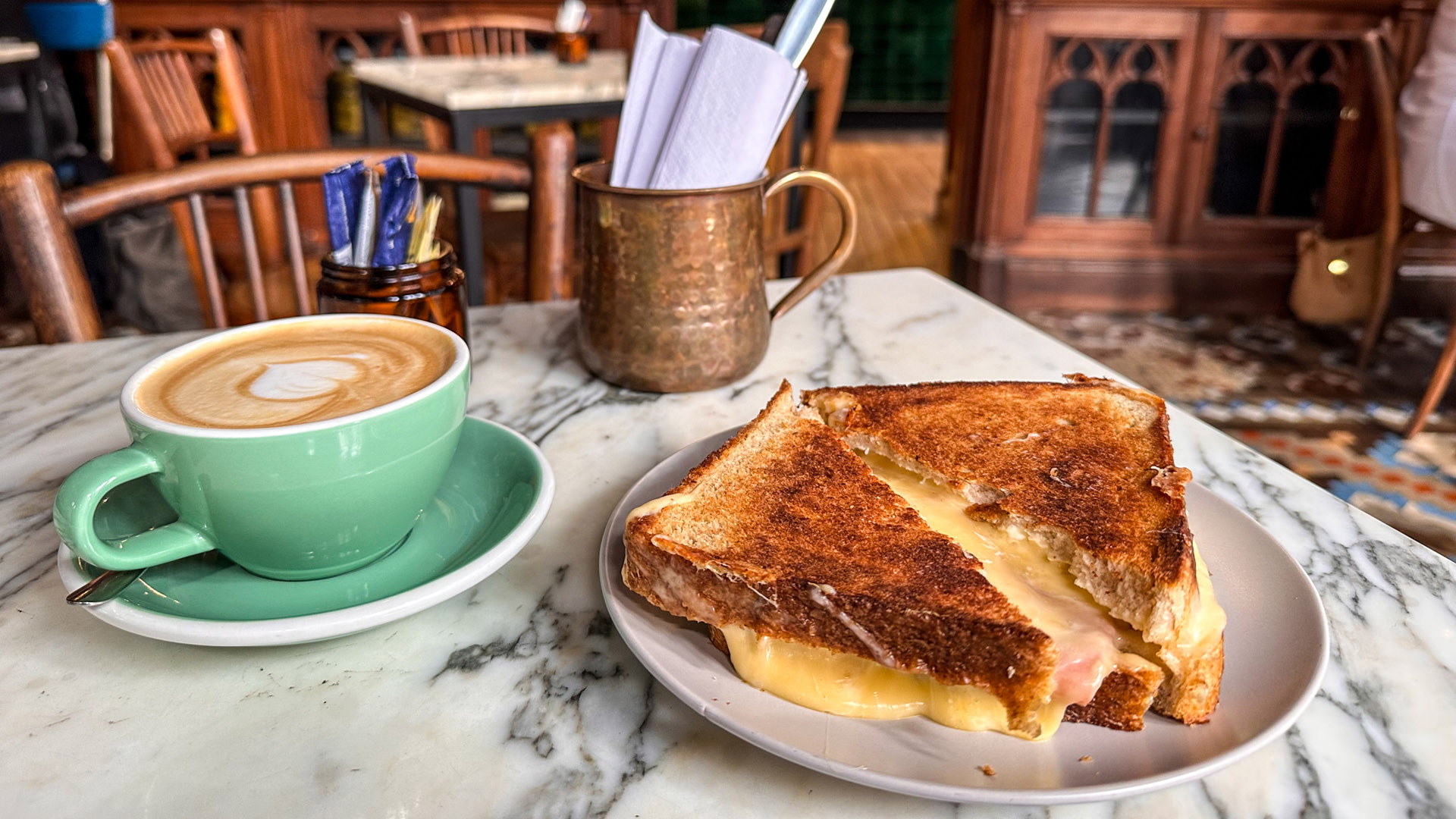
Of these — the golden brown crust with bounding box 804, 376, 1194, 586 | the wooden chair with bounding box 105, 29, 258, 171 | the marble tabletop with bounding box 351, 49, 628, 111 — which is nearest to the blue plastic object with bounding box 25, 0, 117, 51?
the marble tabletop with bounding box 351, 49, 628, 111

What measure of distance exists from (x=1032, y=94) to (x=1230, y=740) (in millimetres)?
3125

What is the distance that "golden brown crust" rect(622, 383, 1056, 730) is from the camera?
0.45 metres

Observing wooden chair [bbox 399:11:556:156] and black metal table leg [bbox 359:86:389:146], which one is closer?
black metal table leg [bbox 359:86:389:146]

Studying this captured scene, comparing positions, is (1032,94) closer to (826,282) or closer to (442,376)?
(826,282)

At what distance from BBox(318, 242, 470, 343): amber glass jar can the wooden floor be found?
255cm

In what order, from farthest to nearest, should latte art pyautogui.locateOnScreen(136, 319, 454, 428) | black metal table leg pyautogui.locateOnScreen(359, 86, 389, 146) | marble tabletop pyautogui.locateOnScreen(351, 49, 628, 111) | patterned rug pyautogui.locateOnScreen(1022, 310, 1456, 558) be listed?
1. black metal table leg pyautogui.locateOnScreen(359, 86, 389, 146)
2. marble tabletop pyautogui.locateOnScreen(351, 49, 628, 111)
3. patterned rug pyautogui.locateOnScreen(1022, 310, 1456, 558)
4. latte art pyautogui.locateOnScreen(136, 319, 454, 428)

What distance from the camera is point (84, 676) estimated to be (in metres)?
0.51

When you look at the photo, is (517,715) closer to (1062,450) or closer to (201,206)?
(1062,450)

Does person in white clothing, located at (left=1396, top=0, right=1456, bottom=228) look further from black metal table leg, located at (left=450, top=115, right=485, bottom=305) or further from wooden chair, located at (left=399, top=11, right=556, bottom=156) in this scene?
wooden chair, located at (left=399, top=11, right=556, bottom=156)

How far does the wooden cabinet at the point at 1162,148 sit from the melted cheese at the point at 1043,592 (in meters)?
2.90

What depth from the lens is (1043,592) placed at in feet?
1.69

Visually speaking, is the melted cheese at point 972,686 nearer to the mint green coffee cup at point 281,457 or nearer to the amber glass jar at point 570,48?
the mint green coffee cup at point 281,457

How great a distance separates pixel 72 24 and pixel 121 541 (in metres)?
3.87

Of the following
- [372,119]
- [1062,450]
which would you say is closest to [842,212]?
[1062,450]
